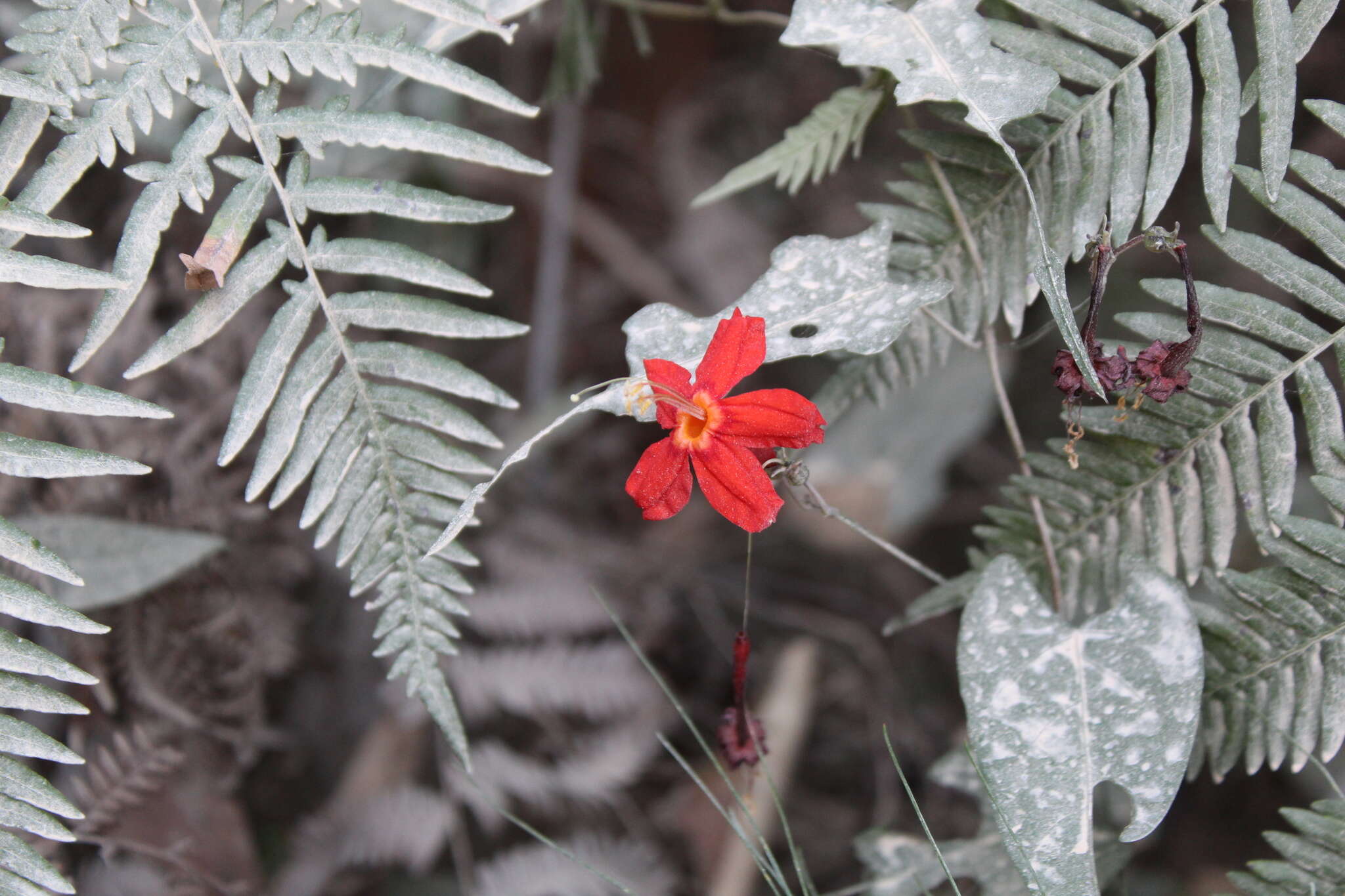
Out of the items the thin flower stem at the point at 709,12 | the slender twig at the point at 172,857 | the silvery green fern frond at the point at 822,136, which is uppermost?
the thin flower stem at the point at 709,12

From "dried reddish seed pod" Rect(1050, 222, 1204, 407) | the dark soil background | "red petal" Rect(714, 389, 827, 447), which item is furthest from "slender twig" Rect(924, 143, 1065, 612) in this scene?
the dark soil background

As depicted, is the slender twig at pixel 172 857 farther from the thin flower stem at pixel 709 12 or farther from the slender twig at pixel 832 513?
the thin flower stem at pixel 709 12

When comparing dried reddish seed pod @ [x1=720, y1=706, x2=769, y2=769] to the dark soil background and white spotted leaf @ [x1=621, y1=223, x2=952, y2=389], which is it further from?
white spotted leaf @ [x1=621, y1=223, x2=952, y2=389]

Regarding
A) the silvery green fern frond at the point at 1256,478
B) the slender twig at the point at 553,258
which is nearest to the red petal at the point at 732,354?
the silvery green fern frond at the point at 1256,478

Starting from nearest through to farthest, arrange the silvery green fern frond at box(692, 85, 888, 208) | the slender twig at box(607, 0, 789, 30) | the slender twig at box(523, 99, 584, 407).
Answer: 1. the silvery green fern frond at box(692, 85, 888, 208)
2. the slender twig at box(607, 0, 789, 30)
3. the slender twig at box(523, 99, 584, 407)

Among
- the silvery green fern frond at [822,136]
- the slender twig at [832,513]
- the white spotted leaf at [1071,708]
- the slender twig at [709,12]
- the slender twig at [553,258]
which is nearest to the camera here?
the white spotted leaf at [1071,708]

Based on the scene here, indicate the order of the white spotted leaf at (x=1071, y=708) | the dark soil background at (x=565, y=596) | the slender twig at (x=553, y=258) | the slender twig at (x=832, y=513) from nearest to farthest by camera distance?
1. the white spotted leaf at (x=1071, y=708)
2. the slender twig at (x=832, y=513)
3. the dark soil background at (x=565, y=596)
4. the slender twig at (x=553, y=258)
